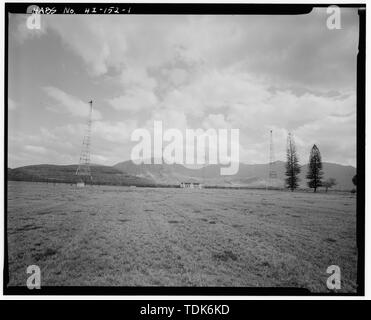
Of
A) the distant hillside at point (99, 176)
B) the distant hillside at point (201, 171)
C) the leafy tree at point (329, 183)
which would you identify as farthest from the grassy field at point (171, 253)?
the leafy tree at point (329, 183)

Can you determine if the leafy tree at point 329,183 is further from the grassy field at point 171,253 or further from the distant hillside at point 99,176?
the grassy field at point 171,253

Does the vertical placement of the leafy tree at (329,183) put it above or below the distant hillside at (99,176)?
below

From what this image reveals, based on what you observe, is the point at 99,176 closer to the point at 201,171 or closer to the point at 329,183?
the point at 201,171

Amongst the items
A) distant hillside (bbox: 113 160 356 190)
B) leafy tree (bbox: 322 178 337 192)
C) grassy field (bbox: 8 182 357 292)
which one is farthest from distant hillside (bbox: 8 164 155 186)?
leafy tree (bbox: 322 178 337 192)

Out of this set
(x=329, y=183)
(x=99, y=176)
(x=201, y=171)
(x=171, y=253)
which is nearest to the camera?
(x=171, y=253)

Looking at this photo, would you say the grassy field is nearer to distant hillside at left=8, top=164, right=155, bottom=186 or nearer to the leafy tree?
distant hillside at left=8, top=164, right=155, bottom=186

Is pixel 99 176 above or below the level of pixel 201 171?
below

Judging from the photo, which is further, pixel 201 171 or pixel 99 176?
pixel 99 176

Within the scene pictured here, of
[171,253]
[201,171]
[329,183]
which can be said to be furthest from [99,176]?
[329,183]

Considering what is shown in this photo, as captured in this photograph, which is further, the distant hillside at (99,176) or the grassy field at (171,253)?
the distant hillside at (99,176)

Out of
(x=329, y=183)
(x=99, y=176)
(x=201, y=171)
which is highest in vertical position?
(x=201, y=171)

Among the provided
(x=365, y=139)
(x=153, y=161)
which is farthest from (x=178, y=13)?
(x=365, y=139)
